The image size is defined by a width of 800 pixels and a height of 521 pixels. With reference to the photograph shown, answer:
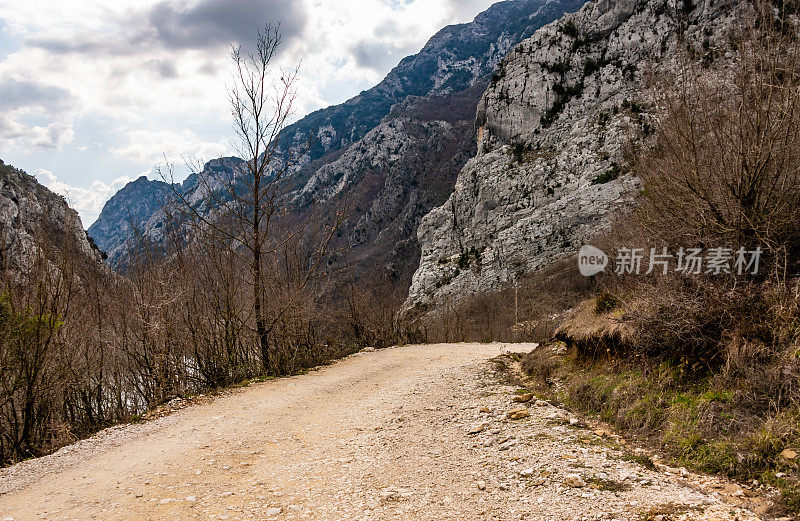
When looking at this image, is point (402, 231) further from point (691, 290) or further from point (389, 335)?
point (691, 290)

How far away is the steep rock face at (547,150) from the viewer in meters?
48.5

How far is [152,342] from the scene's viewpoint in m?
10.9

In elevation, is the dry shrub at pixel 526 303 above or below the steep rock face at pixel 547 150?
below

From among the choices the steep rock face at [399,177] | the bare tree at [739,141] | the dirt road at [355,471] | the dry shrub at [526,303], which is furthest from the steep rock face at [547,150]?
the dirt road at [355,471]

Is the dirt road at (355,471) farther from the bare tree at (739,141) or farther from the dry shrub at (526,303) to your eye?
the dry shrub at (526,303)

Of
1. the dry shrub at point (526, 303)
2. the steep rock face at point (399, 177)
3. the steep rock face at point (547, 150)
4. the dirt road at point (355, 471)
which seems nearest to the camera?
the dirt road at point (355, 471)

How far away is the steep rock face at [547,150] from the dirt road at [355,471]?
134ft

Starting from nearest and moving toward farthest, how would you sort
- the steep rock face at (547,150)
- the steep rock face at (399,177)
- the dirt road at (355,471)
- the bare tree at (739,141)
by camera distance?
the dirt road at (355,471) → the bare tree at (739,141) → the steep rock face at (547,150) → the steep rock face at (399,177)

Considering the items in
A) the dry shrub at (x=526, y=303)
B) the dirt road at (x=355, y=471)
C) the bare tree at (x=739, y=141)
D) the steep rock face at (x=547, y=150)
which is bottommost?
the dry shrub at (x=526, y=303)

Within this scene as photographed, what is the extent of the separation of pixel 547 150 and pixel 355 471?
5877cm

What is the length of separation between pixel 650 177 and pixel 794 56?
2.42 metres

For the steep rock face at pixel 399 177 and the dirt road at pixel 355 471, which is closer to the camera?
the dirt road at pixel 355 471

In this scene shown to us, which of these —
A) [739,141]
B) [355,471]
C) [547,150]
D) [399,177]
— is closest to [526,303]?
[547,150]

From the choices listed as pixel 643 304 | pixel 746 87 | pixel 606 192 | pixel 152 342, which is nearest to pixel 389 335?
pixel 152 342
